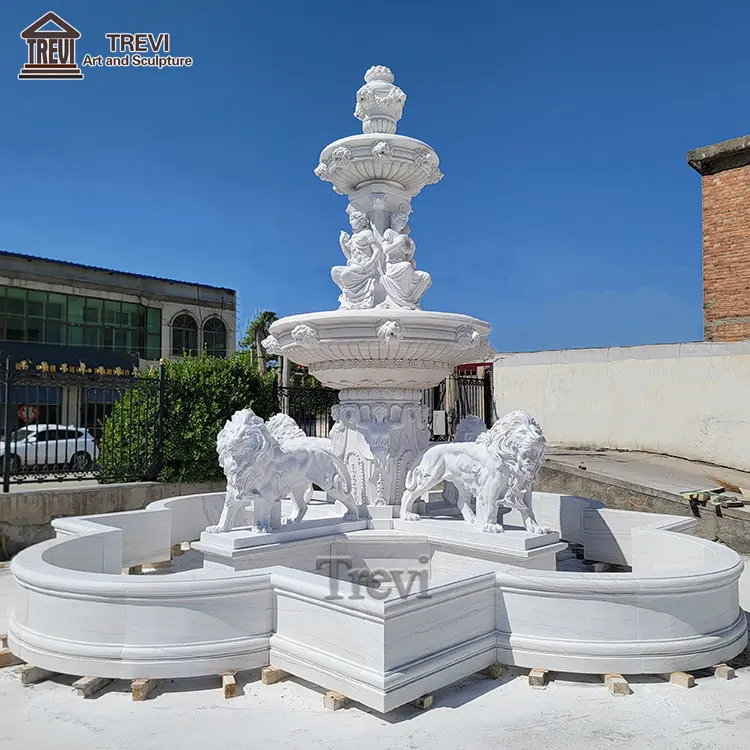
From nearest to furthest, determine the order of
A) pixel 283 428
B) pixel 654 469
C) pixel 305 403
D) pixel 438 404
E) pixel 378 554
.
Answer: pixel 378 554 < pixel 283 428 < pixel 654 469 < pixel 305 403 < pixel 438 404

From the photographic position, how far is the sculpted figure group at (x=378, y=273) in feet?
20.4

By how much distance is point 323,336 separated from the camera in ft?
18.3

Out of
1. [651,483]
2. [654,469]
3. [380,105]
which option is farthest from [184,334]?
[380,105]

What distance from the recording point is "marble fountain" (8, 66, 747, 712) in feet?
11.9

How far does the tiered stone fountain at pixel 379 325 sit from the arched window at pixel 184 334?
23.1m

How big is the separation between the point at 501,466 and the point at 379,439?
1.37 meters

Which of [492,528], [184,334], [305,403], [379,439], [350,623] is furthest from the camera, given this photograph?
[184,334]

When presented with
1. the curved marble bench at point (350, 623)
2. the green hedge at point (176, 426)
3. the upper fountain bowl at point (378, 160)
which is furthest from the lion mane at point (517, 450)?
the green hedge at point (176, 426)

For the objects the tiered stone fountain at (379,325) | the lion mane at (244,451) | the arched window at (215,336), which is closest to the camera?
the lion mane at (244,451)

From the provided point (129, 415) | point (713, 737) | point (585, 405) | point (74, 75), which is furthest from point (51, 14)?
point (585, 405)

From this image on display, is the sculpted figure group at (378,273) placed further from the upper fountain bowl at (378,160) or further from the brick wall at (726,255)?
the brick wall at (726,255)

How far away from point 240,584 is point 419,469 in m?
2.17

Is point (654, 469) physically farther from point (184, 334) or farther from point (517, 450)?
point (184, 334)

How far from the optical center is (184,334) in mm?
28859
